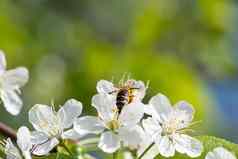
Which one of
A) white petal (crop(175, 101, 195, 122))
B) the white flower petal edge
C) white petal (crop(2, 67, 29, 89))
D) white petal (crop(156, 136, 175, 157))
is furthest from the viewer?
white petal (crop(2, 67, 29, 89))

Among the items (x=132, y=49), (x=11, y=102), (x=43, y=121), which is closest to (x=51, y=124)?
(x=43, y=121)

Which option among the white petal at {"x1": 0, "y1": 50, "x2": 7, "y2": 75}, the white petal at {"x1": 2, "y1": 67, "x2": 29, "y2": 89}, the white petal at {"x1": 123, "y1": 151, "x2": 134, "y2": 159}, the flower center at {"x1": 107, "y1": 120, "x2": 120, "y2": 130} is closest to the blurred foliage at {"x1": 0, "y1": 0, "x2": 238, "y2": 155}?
the white petal at {"x1": 2, "y1": 67, "x2": 29, "y2": 89}

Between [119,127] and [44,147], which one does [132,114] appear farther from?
[44,147]

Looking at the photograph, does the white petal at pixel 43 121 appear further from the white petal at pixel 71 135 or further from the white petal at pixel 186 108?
the white petal at pixel 186 108

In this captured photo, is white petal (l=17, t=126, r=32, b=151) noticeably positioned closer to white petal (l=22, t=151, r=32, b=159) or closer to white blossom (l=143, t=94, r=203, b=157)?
white petal (l=22, t=151, r=32, b=159)

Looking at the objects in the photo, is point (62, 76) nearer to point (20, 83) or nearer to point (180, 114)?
point (20, 83)

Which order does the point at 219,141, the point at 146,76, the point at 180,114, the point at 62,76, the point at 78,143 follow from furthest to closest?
the point at 62,76 → the point at 146,76 → the point at 78,143 → the point at 180,114 → the point at 219,141

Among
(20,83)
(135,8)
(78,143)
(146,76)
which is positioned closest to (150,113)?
(78,143)
